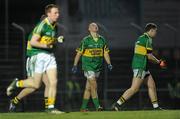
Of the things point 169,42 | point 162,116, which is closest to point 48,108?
point 162,116

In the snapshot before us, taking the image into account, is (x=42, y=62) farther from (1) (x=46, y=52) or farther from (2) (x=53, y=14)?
(2) (x=53, y=14)

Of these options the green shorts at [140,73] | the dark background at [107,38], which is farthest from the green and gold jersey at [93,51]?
the dark background at [107,38]

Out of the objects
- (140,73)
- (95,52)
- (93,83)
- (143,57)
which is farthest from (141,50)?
(93,83)

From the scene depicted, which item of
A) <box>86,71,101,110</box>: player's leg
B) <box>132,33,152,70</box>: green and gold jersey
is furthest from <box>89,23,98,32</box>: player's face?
<box>132,33,152,70</box>: green and gold jersey

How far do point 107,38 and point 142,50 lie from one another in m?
6.08

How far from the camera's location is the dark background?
2255 centimetres

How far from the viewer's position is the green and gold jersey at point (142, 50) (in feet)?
56.5

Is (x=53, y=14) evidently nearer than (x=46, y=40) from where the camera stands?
Yes

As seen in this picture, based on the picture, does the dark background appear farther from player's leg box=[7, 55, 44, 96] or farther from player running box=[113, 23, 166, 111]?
player's leg box=[7, 55, 44, 96]

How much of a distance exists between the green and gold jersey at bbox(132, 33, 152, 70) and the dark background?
5164 millimetres

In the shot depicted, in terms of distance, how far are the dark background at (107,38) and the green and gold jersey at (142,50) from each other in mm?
5164

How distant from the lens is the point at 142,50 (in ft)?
56.9

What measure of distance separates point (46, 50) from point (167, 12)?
10708mm

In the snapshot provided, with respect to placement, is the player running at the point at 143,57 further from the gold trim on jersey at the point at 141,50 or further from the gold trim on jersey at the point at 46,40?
the gold trim on jersey at the point at 46,40
